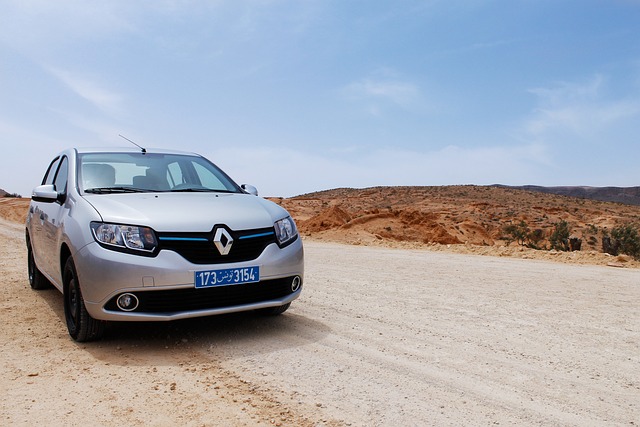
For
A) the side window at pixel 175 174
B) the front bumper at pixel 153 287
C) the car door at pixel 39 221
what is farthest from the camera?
the car door at pixel 39 221

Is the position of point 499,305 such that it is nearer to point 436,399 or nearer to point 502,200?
point 436,399

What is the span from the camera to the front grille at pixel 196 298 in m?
4.15

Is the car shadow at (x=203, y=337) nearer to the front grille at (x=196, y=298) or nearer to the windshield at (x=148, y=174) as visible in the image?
the front grille at (x=196, y=298)

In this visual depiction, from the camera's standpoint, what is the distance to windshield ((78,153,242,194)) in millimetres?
5273

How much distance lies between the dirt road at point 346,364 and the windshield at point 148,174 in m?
1.33

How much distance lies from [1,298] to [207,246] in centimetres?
384

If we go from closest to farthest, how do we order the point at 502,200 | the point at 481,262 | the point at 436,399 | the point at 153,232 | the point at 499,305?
the point at 436,399, the point at 153,232, the point at 499,305, the point at 481,262, the point at 502,200

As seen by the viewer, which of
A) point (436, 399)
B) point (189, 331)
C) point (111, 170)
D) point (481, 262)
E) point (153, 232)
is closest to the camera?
point (436, 399)

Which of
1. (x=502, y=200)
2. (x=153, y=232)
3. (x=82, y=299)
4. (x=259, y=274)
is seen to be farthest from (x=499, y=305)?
(x=502, y=200)

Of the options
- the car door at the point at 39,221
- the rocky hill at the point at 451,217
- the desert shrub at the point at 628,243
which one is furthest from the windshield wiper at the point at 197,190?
the desert shrub at the point at 628,243

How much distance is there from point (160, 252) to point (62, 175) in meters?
2.63

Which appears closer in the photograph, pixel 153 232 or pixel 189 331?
pixel 153 232

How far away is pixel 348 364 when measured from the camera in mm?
3918

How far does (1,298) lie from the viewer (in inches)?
258
